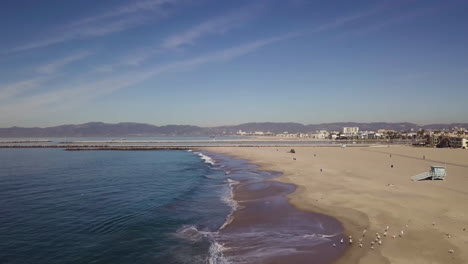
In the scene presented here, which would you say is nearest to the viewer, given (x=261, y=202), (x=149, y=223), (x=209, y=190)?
(x=149, y=223)

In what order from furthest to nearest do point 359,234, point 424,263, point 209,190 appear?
point 209,190 → point 359,234 → point 424,263

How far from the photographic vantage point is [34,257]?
13.8 metres

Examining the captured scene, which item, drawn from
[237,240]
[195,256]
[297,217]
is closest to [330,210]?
[297,217]

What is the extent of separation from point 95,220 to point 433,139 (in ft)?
372

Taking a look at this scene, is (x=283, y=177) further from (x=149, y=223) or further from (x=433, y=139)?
(x=433, y=139)

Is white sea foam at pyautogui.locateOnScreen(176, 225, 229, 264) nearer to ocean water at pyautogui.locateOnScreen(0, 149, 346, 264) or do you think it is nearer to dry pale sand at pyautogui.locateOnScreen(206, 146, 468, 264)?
ocean water at pyautogui.locateOnScreen(0, 149, 346, 264)

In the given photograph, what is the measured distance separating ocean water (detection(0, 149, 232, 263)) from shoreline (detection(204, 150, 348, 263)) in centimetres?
100

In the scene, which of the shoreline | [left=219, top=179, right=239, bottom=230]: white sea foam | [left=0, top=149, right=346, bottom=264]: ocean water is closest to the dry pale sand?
the shoreline

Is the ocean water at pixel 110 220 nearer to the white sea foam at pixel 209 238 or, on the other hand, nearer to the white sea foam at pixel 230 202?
the white sea foam at pixel 209 238

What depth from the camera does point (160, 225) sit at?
1856 cm

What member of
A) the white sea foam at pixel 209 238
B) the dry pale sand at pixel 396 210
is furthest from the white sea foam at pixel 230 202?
the dry pale sand at pixel 396 210

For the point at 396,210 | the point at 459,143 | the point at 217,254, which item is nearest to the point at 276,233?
the point at 217,254

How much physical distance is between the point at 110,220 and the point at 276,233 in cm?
979

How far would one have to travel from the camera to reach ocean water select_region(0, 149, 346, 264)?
1398 centimetres
